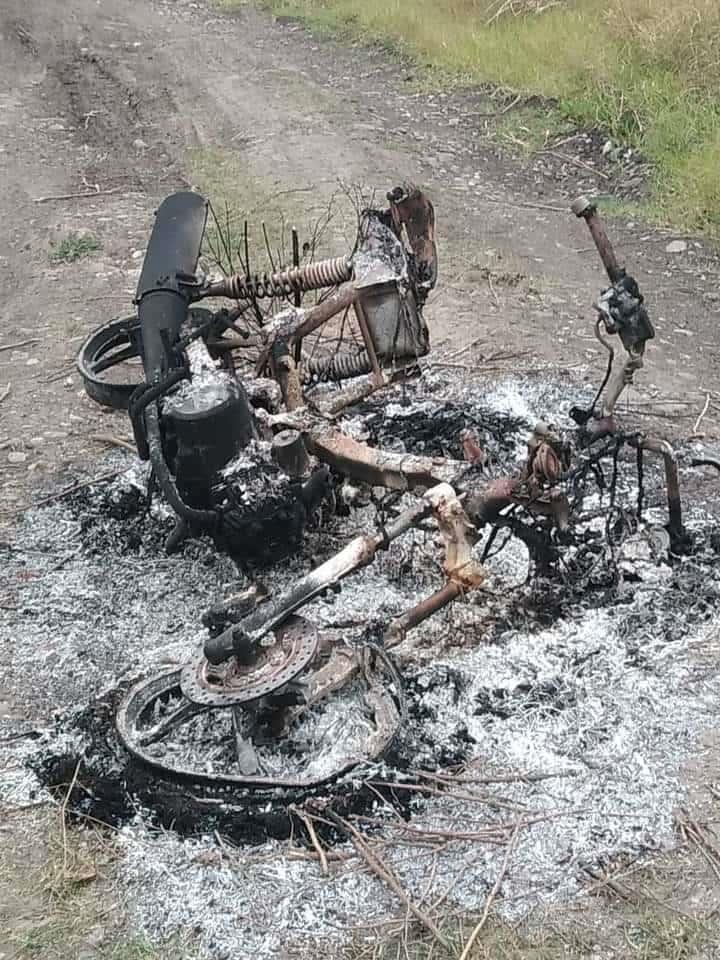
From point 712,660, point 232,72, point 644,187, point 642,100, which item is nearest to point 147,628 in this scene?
point 712,660

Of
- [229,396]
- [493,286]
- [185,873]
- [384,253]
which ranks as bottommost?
[185,873]

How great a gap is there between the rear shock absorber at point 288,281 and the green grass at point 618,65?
3.80 meters

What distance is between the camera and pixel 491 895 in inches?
121

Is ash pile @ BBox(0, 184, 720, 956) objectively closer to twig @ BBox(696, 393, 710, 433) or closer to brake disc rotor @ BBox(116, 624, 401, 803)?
brake disc rotor @ BBox(116, 624, 401, 803)

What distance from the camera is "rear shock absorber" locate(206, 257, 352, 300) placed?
14.7ft

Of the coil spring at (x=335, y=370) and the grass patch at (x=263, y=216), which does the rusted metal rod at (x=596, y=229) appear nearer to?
the coil spring at (x=335, y=370)

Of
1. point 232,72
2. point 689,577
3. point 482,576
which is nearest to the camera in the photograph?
point 482,576

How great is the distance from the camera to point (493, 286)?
22.6 ft

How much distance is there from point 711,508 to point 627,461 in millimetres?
529

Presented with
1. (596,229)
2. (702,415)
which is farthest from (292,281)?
(702,415)

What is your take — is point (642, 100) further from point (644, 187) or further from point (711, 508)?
point (711, 508)

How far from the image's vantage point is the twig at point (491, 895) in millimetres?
2939

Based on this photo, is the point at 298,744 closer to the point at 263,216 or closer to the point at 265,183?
the point at 263,216

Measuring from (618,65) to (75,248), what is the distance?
187 inches
